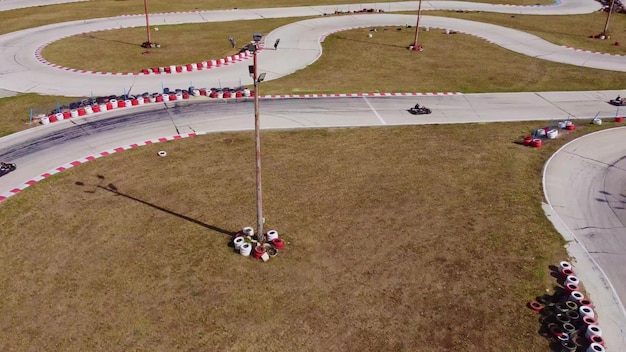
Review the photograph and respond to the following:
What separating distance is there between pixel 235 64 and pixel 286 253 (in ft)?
105

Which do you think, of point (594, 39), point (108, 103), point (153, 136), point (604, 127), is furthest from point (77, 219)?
point (594, 39)

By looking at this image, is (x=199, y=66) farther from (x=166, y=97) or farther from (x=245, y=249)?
(x=245, y=249)

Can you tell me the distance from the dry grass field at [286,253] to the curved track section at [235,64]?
49.2 feet

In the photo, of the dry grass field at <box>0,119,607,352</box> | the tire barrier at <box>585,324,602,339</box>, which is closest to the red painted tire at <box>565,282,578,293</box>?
the dry grass field at <box>0,119,607,352</box>

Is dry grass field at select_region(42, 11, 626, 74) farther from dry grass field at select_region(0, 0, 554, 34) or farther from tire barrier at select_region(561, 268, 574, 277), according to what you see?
tire barrier at select_region(561, 268, 574, 277)

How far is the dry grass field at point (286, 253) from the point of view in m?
17.2

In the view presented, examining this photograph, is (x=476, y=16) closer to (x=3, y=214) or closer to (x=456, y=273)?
(x=456, y=273)

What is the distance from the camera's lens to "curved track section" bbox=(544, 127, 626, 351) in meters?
19.8

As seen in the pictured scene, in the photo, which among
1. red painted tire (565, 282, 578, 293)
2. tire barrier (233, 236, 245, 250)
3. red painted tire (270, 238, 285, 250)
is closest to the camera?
red painted tire (565, 282, 578, 293)

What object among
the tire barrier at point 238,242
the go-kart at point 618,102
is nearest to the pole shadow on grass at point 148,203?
the tire barrier at point 238,242

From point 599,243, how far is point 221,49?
4280 centimetres

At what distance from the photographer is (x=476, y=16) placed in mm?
75312

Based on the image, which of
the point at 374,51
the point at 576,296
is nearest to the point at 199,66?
the point at 374,51

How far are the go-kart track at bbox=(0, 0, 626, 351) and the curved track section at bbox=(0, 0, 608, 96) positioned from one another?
169 millimetres
